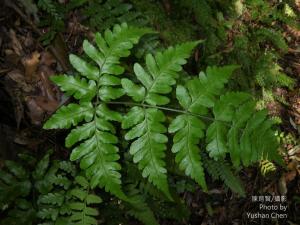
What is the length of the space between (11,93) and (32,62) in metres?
0.37

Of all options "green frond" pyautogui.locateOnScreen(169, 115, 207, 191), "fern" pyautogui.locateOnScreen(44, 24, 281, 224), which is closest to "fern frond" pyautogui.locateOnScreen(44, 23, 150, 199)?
"fern" pyautogui.locateOnScreen(44, 24, 281, 224)

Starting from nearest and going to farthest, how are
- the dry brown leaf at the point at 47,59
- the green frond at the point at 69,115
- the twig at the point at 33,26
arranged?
the green frond at the point at 69,115, the twig at the point at 33,26, the dry brown leaf at the point at 47,59

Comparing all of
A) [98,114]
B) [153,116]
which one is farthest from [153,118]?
[98,114]

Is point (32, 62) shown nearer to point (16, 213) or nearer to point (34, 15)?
point (34, 15)

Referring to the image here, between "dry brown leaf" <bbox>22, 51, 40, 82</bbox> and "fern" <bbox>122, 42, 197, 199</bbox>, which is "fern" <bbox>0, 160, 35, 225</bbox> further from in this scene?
"fern" <bbox>122, 42, 197, 199</bbox>

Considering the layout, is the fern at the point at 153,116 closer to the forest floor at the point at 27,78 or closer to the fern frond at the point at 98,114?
the fern frond at the point at 98,114

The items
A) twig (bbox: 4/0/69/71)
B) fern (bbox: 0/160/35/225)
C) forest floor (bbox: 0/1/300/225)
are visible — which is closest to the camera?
fern (bbox: 0/160/35/225)

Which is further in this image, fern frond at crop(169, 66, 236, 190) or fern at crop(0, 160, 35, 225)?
fern at crop(0, 160, 35, 225)

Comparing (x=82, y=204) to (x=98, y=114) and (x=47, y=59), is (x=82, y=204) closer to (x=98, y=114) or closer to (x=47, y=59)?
(x=98, y=114)

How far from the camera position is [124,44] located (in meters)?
2.57

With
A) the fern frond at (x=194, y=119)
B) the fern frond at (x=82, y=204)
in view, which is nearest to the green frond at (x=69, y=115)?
the fern frond at (x=194, y=119)

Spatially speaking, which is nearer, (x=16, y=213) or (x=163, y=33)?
(x=16, y=213)

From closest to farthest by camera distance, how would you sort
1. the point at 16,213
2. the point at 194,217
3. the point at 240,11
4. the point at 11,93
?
the point at 16,213 → the point at 11,93 → the point at 194,217 → the point at 240,11

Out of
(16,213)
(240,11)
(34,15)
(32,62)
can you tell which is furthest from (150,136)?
(240,11)
